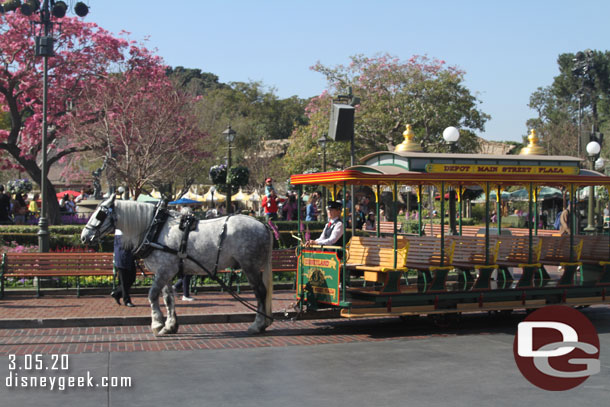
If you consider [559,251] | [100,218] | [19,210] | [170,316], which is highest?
[19,210]

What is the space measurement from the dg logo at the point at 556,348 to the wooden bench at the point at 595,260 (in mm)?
739

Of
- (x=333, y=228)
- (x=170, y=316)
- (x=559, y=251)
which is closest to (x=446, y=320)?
(x=333, y=228)

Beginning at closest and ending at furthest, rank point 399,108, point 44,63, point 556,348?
point 556,348 → point 44,63 → point 399,108

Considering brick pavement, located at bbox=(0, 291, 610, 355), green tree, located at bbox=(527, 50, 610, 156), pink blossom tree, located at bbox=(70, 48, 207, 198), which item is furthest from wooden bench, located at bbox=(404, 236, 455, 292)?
green tree, located at bbox=(527, 50, 610, 156)

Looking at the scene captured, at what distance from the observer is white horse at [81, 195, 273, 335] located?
10.9 metres

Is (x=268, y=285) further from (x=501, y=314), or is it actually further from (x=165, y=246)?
(x=501, y=314)

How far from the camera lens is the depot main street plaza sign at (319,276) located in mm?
10977

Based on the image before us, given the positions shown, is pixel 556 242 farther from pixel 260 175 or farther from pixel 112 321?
pixel 260 175

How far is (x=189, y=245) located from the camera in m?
11.1

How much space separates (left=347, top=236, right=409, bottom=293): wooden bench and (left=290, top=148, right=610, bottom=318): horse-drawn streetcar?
0.6 inches

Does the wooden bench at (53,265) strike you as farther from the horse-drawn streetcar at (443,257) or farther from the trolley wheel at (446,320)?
the trolley wheel at (446,320)

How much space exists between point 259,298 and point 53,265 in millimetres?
5234

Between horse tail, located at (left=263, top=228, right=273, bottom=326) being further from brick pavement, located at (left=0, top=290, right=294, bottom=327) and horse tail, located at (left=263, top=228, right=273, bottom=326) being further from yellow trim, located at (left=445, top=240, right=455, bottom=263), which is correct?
yellow trim, located at (left=445, top=240, right=455, bottom=263)

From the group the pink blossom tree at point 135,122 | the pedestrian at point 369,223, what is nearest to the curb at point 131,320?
the pink blossom tree at point 135,122
